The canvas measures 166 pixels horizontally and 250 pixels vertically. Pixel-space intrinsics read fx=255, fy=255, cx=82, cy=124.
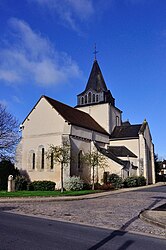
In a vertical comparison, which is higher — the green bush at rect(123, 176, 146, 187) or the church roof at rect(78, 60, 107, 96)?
the church roof at rect(78, 60, 107, 96)

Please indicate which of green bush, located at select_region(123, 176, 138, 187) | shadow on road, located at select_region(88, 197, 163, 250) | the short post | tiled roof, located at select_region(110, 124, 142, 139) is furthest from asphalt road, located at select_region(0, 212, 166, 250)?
tiled roof, located at select_region(110, 124, 142, 139)

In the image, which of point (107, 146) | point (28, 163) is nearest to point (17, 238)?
point (28, 163)

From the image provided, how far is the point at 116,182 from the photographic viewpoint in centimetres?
2875

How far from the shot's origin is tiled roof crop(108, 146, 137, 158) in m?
34.5

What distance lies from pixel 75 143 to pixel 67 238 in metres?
22.0

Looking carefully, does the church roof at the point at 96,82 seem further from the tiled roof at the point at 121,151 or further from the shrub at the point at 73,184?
the shrub at the point at 73,184

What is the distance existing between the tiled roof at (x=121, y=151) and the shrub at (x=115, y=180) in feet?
18.2

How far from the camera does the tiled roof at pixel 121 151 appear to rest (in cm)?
3453

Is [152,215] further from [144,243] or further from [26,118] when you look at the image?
[26,118]

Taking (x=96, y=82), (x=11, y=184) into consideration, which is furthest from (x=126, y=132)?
(x=11, y=184)

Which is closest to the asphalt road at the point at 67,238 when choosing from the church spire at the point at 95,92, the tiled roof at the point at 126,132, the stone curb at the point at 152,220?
the stone curb at the point at 152,220

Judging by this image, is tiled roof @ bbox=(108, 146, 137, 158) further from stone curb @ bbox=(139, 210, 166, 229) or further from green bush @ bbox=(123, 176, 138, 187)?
stone curb @ bbox=(139, 210, 166, 229)

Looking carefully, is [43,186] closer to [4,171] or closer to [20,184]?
[20,184]

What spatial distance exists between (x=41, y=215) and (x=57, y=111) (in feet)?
61.1
